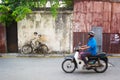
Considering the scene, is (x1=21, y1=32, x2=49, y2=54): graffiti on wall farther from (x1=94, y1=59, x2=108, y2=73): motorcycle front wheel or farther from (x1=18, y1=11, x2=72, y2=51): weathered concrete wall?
(x1=94, y1=59, x2=108, y2=73): motorcycle front wheel

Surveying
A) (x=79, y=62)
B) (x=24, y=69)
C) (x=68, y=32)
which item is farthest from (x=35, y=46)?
(x=79, y=62)

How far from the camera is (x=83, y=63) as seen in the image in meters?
11.5

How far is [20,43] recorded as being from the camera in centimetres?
1731

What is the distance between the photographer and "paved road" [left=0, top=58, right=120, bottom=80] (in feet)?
35.1

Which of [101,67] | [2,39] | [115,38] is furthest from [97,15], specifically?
[2,39]

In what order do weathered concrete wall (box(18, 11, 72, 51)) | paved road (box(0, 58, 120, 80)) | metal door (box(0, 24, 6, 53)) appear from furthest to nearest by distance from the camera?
metal door (box(0, 24, 6, 53)), weathered concrete wall (box(18, 11, 72, 51)), paved road (box(0, 58, 120, 80))

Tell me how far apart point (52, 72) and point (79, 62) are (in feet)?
4.24

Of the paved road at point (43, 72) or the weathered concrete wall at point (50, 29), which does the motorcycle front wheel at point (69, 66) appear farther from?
the weathered concrete wall at point (50, 29)

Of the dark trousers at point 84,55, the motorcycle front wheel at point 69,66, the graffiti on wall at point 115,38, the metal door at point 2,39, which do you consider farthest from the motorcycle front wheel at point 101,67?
the metal door at point 2,39

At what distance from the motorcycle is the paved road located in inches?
9.3

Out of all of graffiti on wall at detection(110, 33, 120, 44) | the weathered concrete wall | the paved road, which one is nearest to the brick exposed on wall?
graffiti on wall at detection(110, 33, 120, 44)

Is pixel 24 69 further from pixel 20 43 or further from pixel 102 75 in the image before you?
pixel 20 43

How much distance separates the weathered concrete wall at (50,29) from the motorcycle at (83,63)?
5583mm

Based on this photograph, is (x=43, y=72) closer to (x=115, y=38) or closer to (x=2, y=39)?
(x=2, y=39)
